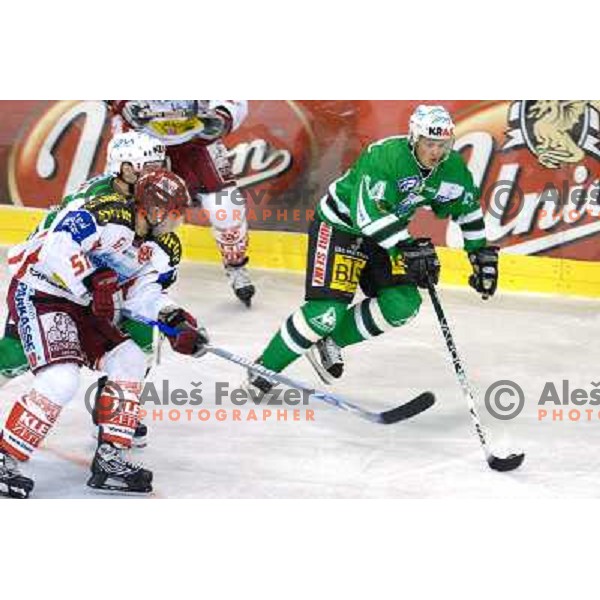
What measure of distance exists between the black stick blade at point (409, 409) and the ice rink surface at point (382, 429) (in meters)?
0.06

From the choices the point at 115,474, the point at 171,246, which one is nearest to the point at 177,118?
the point at 171,246

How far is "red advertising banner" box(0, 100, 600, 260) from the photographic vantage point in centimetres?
636

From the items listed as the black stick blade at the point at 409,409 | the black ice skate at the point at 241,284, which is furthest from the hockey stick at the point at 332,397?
the black ice skate at the point at 241,284

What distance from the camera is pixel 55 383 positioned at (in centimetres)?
390

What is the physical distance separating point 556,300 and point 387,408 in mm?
1554

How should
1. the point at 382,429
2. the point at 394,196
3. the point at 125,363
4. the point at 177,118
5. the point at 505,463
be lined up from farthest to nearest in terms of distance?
the point at 177,118, the point at 382,429, the point at 394,196, the point at 505,463, the point at 125,363

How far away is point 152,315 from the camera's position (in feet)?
13.6

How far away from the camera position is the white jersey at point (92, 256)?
12.9 ft

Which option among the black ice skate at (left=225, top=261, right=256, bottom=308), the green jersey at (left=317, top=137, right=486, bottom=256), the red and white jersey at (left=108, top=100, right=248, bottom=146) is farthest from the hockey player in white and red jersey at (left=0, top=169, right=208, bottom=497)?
the black ice skate at (left=225, top=261, right=256, bottom=308)

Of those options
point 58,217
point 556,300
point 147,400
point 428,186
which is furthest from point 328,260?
point 556,300

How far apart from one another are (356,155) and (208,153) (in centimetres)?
77

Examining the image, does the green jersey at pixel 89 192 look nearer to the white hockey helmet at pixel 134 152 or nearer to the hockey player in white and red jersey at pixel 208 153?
the white hockey helmet at pixel 134 152

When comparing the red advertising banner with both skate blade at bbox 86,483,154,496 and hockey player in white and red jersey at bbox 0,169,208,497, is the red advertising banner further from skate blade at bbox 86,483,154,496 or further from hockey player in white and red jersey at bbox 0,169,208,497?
skate blade at bbox 86,483,154,496

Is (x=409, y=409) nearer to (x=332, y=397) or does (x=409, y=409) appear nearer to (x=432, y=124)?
(x=332, y=397)
